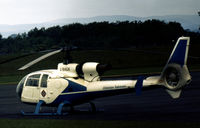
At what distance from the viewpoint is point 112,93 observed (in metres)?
20.4

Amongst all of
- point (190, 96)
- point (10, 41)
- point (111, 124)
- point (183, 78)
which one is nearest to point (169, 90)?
point (183, 78)

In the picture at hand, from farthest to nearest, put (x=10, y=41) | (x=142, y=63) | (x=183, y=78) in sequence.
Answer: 1. (x=10, y=41)
2. (x=142, y=63)
3. (x=183, y=78)

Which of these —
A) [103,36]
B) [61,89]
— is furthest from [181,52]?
[103,36]

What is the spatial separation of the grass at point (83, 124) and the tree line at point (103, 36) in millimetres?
78605

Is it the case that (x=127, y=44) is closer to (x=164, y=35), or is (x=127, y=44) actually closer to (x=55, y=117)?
(x=164, y=35)

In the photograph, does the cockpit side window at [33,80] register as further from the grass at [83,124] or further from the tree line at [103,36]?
the tree line at [103,36]

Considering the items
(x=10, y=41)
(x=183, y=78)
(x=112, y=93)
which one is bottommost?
(x=10, y=41)

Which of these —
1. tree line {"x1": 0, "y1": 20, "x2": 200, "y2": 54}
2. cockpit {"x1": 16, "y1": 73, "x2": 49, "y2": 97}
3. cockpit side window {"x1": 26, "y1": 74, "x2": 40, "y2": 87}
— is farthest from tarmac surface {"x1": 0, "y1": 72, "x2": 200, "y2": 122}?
tree line {"x1": 0, "y1": 20, "x2": 200, "y2": 54}

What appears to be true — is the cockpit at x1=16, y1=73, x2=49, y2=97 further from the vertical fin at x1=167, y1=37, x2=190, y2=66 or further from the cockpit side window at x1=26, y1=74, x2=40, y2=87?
the vertical fin at x1=167, y1=37, x2=190, y2=66

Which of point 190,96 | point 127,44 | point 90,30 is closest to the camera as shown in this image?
point 190,96

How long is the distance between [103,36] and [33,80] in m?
94.9

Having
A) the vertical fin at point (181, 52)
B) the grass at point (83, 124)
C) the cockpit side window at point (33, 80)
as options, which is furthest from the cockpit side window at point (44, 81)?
the vertical fin at point (181, 52)

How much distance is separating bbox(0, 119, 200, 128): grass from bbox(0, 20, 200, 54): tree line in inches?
3095

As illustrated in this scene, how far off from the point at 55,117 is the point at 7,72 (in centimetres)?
5332
